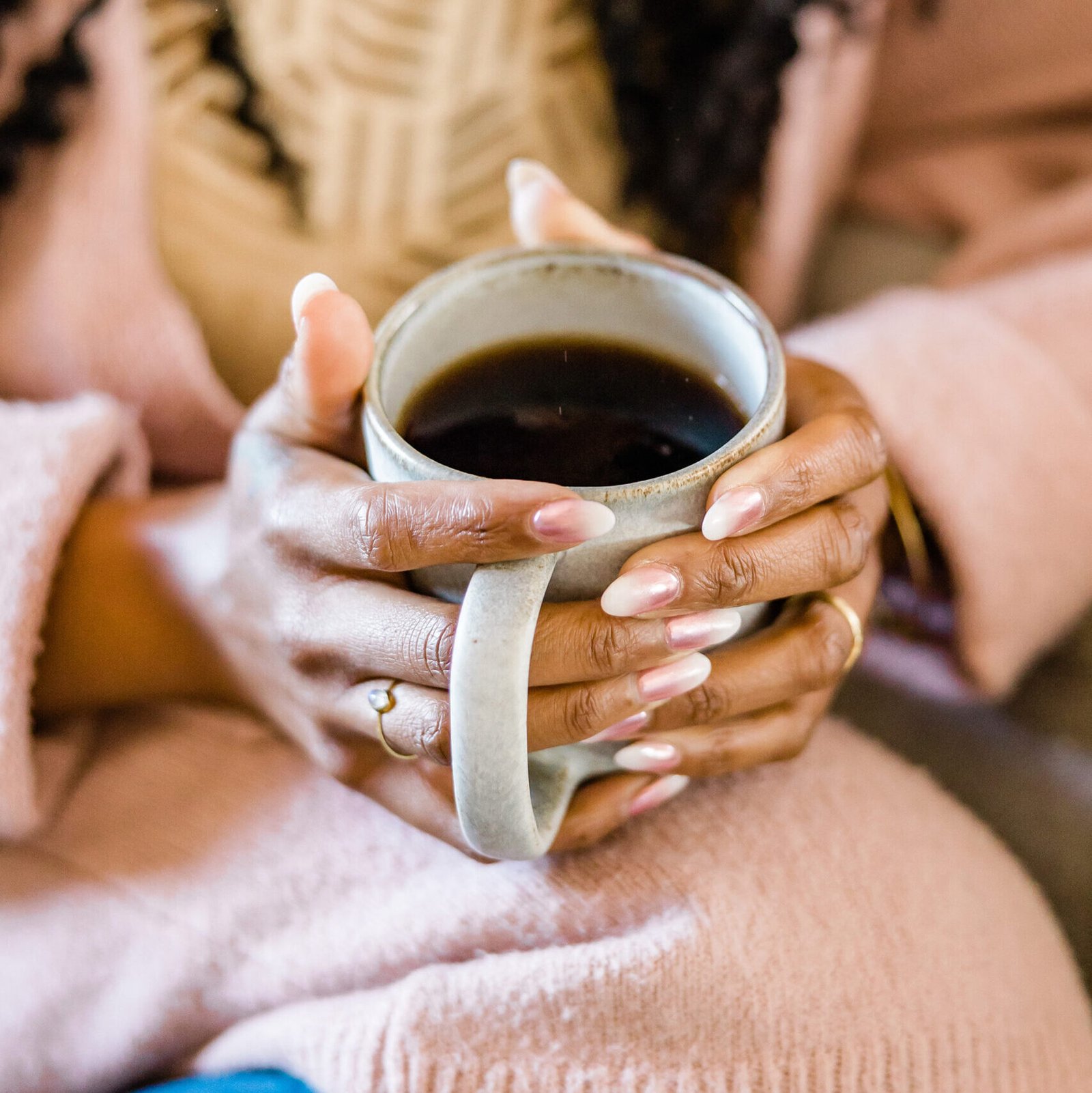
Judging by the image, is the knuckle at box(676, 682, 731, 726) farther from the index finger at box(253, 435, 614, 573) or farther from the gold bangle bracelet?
the gold bangle bracelet

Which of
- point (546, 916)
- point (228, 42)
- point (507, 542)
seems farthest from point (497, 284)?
point (228, 42)

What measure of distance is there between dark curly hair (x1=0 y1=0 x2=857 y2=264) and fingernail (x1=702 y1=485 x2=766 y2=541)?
62 cm

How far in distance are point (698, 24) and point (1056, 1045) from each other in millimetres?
915

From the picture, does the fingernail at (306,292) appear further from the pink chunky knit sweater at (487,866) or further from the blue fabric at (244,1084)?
the blue fabric at (244,1084)

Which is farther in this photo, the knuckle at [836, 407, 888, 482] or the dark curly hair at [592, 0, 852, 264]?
the dark curly hair at [592, 0, 852, 264]

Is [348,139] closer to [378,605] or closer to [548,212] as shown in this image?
[548,212]

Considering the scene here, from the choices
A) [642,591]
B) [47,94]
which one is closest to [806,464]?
[642,591]

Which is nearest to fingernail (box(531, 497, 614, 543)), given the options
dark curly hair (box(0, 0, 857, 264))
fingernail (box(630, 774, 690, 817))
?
fingernail (box(630, 774, 690, 817))

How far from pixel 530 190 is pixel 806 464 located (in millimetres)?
282

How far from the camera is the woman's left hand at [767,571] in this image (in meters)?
0.43

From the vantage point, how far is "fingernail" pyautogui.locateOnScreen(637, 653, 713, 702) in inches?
18.6

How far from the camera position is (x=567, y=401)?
1.81 ft

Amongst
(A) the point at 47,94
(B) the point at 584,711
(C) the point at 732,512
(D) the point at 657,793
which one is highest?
(A) the point at 47,94

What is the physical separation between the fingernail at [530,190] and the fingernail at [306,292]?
0.54ft
